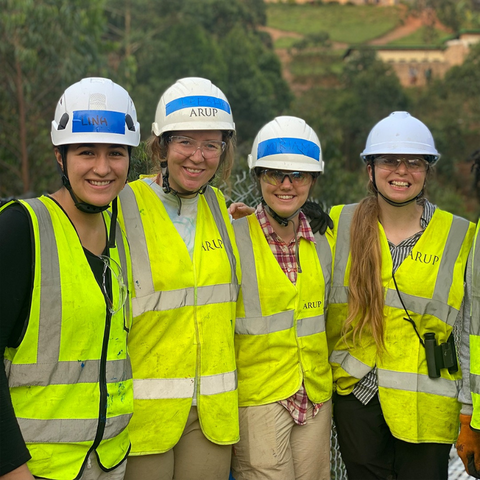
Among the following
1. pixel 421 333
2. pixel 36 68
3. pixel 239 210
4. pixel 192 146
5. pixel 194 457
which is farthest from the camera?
pixel 36 68

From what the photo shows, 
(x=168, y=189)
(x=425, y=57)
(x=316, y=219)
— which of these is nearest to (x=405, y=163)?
(x=316, y=219)

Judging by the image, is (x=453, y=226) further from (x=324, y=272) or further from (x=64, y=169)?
(x=64, y=169)

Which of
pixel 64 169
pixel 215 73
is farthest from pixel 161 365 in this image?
pixel 215 73

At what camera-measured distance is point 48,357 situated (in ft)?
7.20

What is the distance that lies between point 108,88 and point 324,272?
5.15 feet

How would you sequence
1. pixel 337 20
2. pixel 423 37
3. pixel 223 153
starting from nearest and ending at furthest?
pixel 223 153 → pixel 423 37 → pixel 337 20

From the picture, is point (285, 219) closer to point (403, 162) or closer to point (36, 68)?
point (403, 162)

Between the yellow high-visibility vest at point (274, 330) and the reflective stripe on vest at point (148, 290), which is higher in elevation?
the reflective stripe on vest at point (148, 290)

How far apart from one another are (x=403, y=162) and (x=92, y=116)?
5.91ft

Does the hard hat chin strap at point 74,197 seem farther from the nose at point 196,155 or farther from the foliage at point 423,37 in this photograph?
the foliage at point 423,37

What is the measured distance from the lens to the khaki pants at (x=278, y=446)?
3.12 metres

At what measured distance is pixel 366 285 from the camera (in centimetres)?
337

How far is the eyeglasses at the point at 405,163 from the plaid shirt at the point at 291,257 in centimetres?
53

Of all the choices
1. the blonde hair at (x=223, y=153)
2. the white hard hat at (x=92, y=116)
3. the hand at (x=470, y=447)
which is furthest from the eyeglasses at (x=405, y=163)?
the white hard hat at (x=92, y=116)
